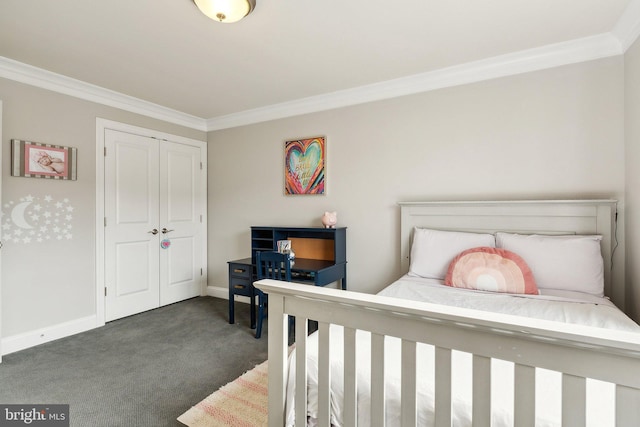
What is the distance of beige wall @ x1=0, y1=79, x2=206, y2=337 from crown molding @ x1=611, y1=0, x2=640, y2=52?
14.1 ft

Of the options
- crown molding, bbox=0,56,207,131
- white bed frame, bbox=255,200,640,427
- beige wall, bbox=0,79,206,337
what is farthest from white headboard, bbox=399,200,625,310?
beige wall, bbox=0,79,206,337

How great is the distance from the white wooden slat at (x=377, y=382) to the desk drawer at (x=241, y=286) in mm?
2291

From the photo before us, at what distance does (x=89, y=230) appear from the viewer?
3.09m

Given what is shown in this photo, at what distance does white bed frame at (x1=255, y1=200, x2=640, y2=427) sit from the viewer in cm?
72

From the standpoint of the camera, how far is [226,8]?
5.88 feet

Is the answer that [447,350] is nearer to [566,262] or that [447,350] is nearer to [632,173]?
[566,262]

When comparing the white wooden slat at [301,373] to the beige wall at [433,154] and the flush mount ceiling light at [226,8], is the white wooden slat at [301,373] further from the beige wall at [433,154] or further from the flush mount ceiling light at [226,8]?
the beige wall at [433,154]

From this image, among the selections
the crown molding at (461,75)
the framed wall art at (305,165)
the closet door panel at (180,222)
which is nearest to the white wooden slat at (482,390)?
the crown molding at (461,75)

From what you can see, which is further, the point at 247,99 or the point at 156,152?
the point at 156,152

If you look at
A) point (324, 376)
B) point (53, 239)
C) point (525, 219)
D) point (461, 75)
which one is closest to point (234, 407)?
point (324, 376)

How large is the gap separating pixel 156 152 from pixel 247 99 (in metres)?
1.29

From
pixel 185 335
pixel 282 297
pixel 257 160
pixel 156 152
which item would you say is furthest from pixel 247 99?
pixel 282 297

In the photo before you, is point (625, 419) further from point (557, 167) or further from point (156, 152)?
point (156, 152)

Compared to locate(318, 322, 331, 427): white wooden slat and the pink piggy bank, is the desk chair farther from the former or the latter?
locate(318, 322, 331, 427): white wooden slat
